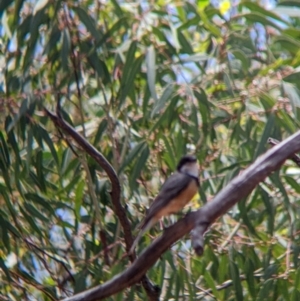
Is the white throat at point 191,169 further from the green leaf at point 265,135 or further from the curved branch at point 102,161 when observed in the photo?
the curved branch at point 102,161

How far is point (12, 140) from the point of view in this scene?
10.4ft

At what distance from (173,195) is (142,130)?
25.1 inches

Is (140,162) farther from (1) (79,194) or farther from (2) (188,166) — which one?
(1) (79,194)

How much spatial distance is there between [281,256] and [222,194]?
107cm

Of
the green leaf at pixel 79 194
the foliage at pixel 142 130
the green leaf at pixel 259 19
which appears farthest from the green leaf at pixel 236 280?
the green leaf at pixel 259 19

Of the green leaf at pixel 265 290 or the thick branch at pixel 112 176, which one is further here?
the green leaf at pixel 265 290

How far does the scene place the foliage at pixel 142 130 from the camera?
3.13 meters

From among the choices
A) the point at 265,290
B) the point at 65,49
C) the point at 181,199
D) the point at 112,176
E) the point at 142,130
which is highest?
the point at 65,49

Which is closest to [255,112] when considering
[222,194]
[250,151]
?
[250,151]

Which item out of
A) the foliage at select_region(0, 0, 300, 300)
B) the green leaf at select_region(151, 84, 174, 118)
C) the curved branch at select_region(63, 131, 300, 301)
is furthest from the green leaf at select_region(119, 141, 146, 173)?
the curved branch at select_region(63, 131, 300, 301)

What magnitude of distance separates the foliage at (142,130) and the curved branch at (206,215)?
1.84ft

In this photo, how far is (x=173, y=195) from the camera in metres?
2.92

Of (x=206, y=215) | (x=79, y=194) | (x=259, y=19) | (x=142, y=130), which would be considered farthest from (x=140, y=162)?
(x=206, y=215)

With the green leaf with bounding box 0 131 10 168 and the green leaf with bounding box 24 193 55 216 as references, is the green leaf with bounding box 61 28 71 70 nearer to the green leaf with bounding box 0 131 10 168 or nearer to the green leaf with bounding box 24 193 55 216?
the green leaf with bounding box 0 131 10 168
